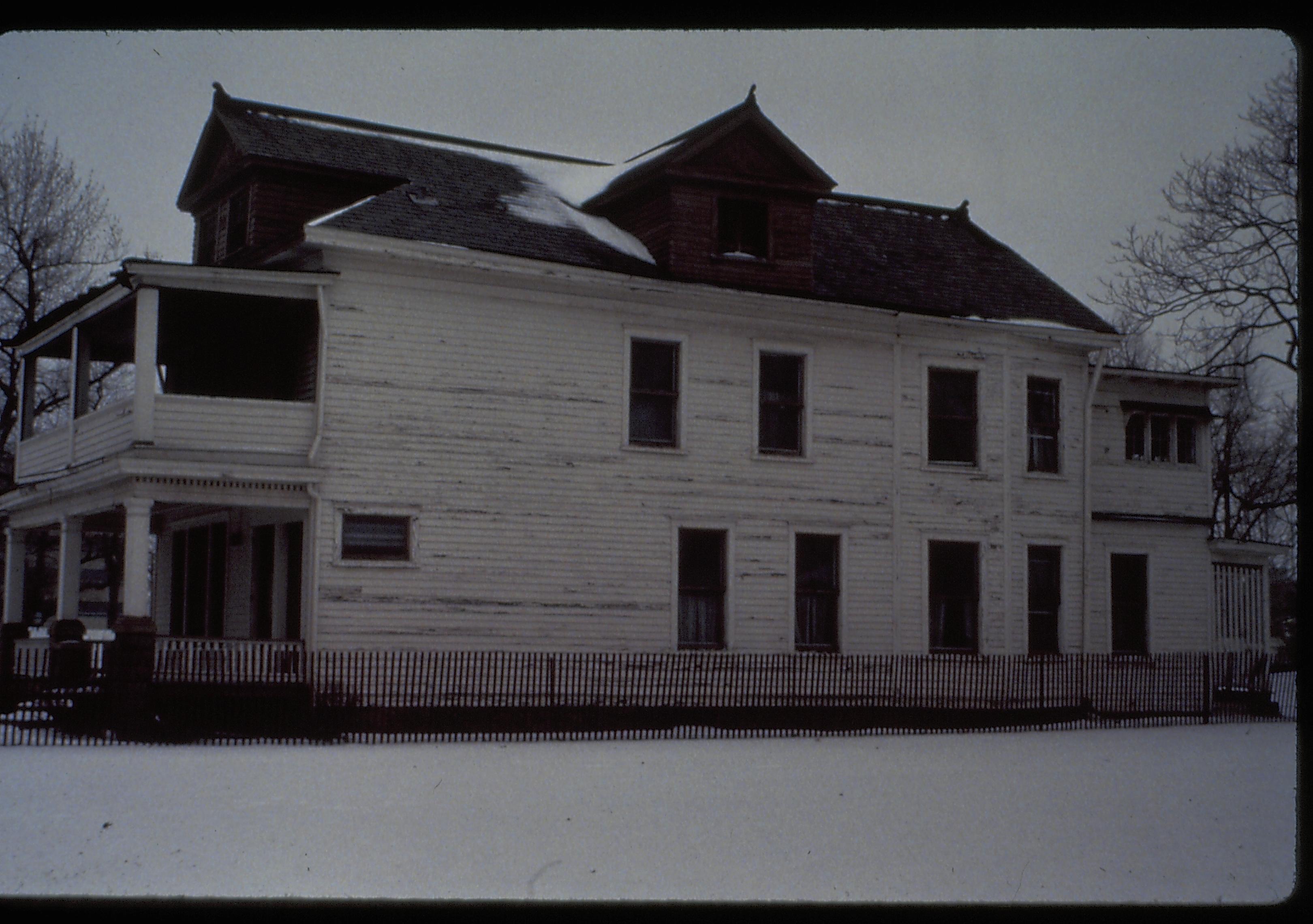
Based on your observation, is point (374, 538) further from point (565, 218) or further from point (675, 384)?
point (565, 218)

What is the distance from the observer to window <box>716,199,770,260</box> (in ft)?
79.8

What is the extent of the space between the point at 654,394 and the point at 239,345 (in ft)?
21.1

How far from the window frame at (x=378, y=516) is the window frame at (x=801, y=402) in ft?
18.4

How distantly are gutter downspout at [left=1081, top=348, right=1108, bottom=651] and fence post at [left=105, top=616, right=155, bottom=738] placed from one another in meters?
15.6

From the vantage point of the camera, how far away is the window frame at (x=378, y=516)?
68.8ft

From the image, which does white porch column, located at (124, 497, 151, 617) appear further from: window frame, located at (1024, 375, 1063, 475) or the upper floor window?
the upper floor window

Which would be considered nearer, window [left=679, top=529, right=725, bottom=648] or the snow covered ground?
the snow covered ground

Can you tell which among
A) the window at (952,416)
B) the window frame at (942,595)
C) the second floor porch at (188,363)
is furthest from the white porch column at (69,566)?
the window at (952,416)

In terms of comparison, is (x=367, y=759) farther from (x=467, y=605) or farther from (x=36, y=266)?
(x=36, y=266)

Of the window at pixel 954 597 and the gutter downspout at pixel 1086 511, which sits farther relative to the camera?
the gutter downspout at pixel 1086 511

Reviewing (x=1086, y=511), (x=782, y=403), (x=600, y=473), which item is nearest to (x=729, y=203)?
(x=782, y=403)

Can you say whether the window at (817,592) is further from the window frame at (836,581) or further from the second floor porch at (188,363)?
the second floor porch at (188,363)

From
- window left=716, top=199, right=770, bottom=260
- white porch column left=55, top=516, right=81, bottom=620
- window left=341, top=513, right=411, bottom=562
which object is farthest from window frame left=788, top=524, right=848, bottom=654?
white porch column left=55, top=516, right=81, bottom=620

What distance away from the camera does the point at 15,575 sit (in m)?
24.3
